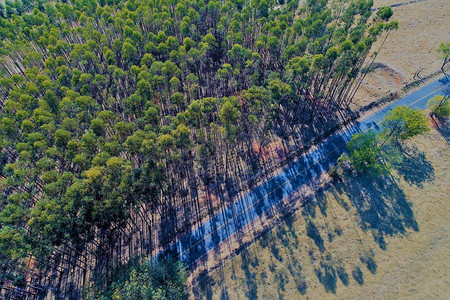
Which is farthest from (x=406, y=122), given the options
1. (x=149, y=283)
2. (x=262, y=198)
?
(x=149, y=283)

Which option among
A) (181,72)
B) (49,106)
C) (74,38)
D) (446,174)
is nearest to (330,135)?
(446,174)

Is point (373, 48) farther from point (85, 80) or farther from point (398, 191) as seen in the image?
point (85, 80)

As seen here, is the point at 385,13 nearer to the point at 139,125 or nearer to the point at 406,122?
the point at 406,122

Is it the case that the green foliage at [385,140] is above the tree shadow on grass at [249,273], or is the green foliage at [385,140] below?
above

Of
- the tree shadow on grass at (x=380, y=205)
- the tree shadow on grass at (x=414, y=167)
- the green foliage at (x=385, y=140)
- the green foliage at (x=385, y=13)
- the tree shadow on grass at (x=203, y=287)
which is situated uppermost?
the green foliage at (x=385, y=13)

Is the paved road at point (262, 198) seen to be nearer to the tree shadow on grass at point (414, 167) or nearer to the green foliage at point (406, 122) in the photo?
the green foliage at point (406, 122)

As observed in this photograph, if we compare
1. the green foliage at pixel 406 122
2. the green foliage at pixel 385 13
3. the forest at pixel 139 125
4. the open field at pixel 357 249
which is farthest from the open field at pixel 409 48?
the open field at pixel 357 249

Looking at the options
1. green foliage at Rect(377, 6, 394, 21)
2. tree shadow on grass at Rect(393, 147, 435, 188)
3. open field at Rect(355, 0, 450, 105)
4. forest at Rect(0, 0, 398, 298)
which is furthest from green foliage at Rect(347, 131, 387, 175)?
green foliage at Rect(377, 6, 394, 21)
